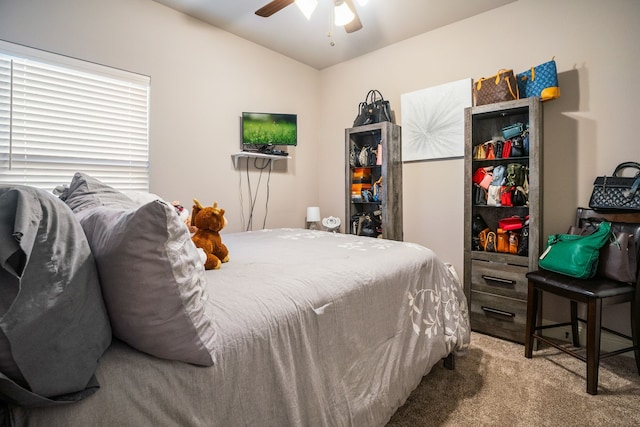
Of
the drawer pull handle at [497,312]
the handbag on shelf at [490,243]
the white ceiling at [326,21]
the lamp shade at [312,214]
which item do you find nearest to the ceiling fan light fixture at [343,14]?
the white ceiling at [326,21]

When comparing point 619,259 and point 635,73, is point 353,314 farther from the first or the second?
point 635,73

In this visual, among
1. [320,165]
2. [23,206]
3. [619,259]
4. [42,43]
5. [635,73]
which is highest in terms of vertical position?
[42,43]

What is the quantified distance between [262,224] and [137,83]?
1803mm

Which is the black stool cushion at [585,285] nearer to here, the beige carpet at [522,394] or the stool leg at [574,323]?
the stool leg at [574,323]

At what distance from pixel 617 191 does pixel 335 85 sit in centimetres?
303

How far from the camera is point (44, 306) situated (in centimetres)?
60

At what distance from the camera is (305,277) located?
4.30 ft

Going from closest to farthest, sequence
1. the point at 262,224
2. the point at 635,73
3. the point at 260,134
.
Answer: the point at 635,73 < the point at 260,134 < the point at 262,224

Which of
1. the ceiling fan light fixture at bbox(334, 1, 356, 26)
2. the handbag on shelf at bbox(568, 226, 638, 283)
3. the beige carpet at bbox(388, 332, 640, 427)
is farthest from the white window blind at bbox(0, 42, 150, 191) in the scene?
the handbag on shelf at bbox(568, 226, 638, 283)

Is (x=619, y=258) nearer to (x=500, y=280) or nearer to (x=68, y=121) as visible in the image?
(x=500, y=280)

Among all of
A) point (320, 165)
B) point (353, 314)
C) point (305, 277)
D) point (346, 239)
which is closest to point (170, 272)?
point (305, 277)

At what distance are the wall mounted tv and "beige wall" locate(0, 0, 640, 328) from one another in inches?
5.5

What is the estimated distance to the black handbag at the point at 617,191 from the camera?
2.07 meters

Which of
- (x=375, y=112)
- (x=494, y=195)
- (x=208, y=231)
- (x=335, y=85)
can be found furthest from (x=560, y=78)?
(x=208, y=231)
